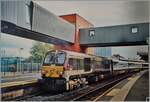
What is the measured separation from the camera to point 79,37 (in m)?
4.82

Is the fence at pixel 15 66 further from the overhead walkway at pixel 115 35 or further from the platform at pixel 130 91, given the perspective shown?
the platform at pixel 130 91

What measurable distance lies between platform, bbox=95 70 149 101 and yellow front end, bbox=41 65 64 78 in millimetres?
923

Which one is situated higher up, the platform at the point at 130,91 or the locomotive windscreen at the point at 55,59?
the locomotive windscreen at the point at 55,59

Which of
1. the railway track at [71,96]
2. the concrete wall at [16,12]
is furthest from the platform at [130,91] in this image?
the concrete wall at [16,12]

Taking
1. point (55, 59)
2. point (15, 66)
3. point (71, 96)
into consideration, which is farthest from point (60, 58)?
point (15, 66)

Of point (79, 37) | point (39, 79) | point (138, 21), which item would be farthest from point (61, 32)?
point (138, 21)

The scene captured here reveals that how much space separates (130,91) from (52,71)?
5.40 ft

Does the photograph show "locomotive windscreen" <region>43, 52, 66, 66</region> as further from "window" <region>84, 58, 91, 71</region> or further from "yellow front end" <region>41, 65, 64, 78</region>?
"window" <region>84, 58, 91, 71</region>

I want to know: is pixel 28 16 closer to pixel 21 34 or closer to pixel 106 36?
pixel 21 34

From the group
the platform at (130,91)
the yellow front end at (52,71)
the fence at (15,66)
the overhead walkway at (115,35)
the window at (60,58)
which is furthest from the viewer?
the window at (60,58)

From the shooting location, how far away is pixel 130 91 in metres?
4.70

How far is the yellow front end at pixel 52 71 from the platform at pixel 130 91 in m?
0.92

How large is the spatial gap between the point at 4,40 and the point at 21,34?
1.09 feet

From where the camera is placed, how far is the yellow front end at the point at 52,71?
A: 4.71 meters
